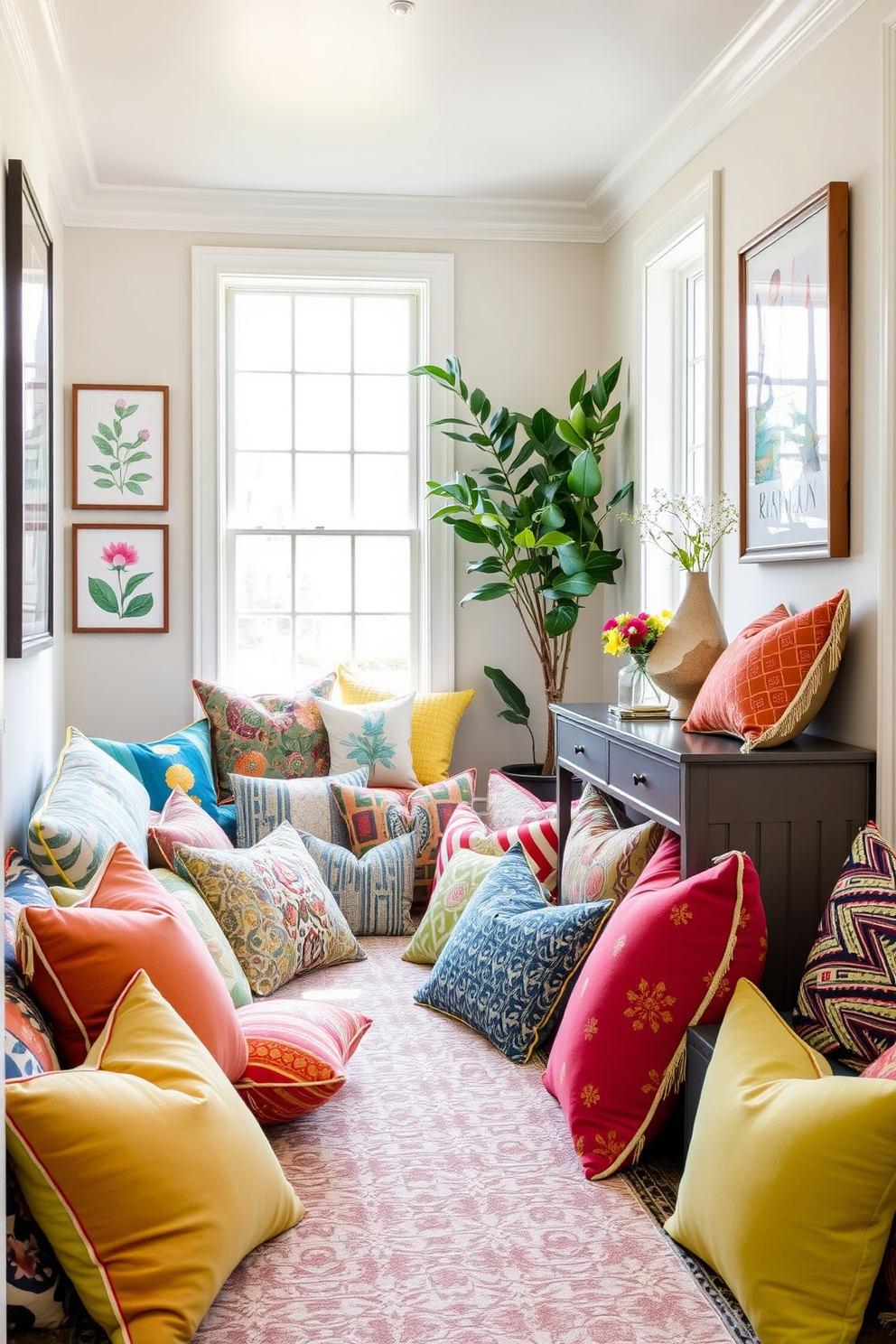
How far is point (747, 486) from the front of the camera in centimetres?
310

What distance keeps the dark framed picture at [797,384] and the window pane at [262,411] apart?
203cm

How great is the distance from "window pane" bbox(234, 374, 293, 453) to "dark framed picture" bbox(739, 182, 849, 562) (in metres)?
2.03

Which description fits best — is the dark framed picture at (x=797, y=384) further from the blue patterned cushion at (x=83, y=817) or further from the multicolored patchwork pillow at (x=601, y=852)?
the blue patterned cushion at (x=83, y=817)

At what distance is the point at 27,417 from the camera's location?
3066 mm

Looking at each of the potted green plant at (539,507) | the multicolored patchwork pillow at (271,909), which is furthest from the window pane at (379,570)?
the multicolored patchwork pillow at (271,909)

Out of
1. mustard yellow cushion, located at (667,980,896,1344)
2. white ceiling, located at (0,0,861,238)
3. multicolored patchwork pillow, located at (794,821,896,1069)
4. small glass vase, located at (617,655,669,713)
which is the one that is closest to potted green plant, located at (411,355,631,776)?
white ceiling, located at (0,0,861,238)

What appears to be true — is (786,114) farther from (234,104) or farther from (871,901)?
→ (871,901)

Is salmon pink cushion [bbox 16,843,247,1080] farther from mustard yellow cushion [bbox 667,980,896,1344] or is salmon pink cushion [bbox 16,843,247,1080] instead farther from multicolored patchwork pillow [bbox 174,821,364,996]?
mustard yellow cushion [bbox 667,980,896,1344]

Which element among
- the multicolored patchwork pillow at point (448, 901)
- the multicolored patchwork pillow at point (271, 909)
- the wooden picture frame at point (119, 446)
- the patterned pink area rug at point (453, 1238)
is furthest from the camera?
the wooden picture frame at point (119, 446)

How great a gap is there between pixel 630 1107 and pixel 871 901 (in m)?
0.61

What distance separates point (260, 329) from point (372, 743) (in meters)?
1.71

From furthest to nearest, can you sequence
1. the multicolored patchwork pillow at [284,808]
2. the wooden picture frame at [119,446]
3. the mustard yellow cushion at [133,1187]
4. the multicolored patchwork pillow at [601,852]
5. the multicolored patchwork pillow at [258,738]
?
the wooden picture frame at [119,446]
the multicolored patchwork pillow at [258,738]
the multicolored patchwork pillow at [284,808]
the multicolored patchwork pillow at [601,852]
the mustard yellow cushion at [133,1187]

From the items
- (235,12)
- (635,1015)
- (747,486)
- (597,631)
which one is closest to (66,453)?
(235,12)

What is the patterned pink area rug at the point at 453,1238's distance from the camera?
1680 millimetres
